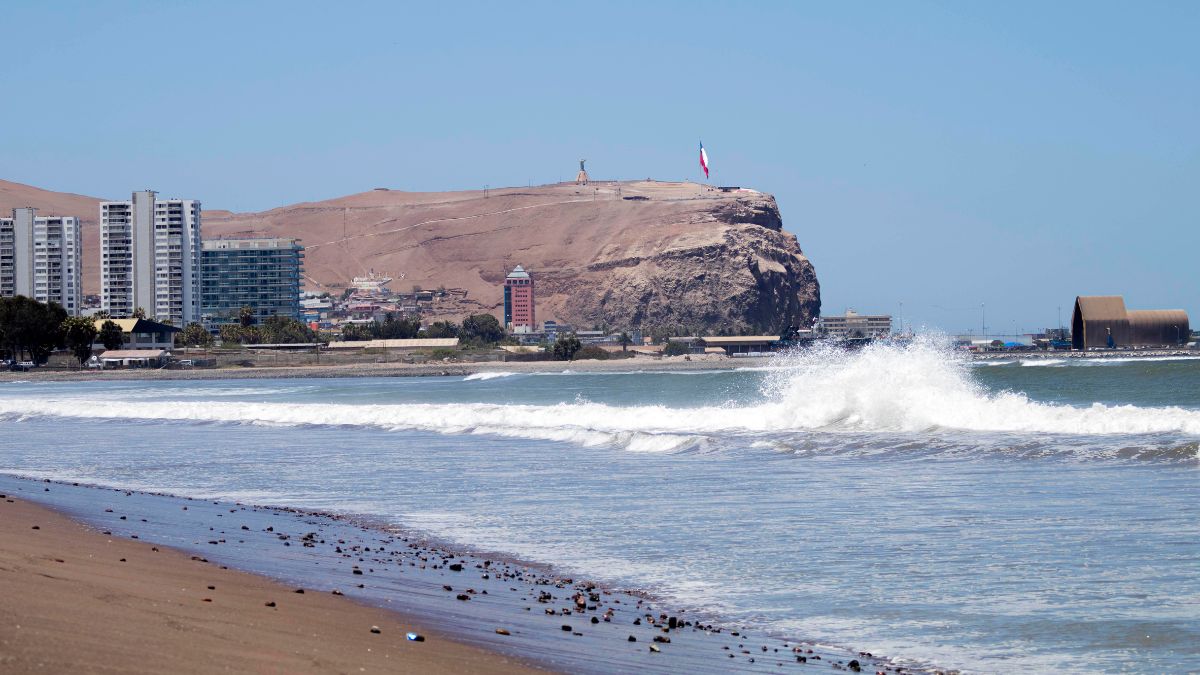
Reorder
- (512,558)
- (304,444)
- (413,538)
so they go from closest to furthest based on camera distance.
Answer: (512,558), (413,538), (304,444)

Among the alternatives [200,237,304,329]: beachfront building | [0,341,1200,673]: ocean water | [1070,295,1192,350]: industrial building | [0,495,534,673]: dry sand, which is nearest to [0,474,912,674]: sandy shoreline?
[0,495,534,673]: dry sand

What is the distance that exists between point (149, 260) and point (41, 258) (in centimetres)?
1740

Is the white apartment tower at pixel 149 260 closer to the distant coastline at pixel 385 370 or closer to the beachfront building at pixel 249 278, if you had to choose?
the beachfront building at pixel 249 278

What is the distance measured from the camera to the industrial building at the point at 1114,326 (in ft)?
392

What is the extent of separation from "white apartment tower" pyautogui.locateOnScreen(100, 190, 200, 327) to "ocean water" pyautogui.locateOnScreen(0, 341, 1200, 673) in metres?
140

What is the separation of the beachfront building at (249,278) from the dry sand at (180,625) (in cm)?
18810

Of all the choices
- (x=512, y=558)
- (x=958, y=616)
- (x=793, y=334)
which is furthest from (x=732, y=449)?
(x=793, y=334)

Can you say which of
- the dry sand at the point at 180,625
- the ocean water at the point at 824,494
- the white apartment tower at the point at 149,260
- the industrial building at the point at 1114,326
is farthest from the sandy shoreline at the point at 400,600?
the white apartment tower at the point at 149,260

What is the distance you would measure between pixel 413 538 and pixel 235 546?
1.96 m

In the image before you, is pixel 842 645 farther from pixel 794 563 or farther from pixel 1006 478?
pixel 1006 478

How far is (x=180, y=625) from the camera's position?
663 centimetres

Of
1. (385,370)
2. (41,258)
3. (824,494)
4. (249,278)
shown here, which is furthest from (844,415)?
(249,278)

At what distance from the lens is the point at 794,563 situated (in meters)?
10.9

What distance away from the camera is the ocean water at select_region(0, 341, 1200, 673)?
8852mm
